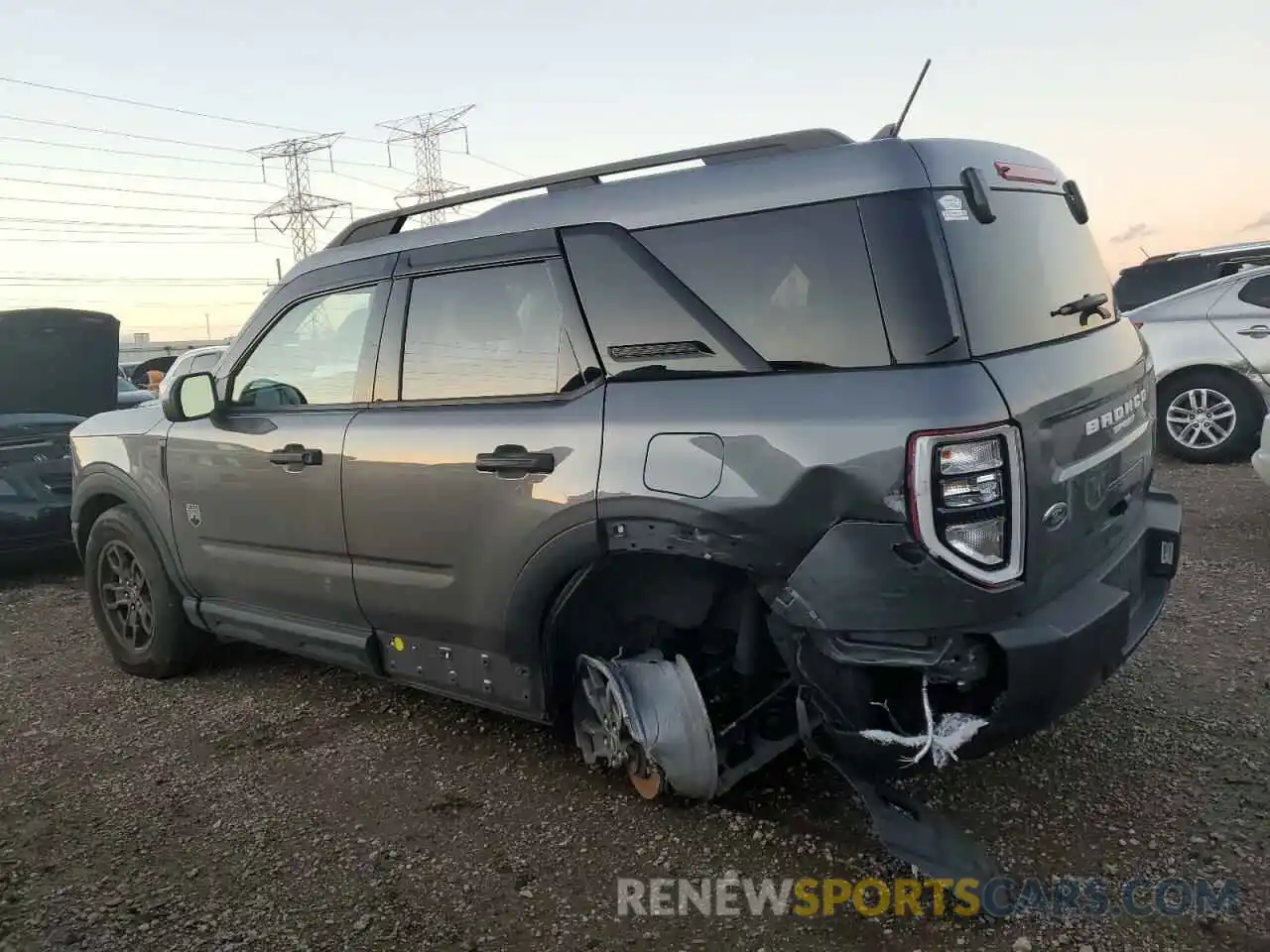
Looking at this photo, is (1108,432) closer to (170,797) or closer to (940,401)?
(940,401)

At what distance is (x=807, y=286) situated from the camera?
255 centimetres

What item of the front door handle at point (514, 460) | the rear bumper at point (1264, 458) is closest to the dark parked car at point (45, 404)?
the front door handle at point (514, 460)

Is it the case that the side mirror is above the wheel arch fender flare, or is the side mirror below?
above

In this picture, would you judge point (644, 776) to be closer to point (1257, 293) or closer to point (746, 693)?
point (746, 693)

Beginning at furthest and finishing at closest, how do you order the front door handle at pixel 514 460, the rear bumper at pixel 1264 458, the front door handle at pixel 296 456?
the rear bumper at pixel 1264 458 → the front door handle at pixel 296 456 → the front door handle at pixel 514 460

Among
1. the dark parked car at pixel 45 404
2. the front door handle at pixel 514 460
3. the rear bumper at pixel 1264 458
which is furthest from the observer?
the dark parked car at pixel 45 404

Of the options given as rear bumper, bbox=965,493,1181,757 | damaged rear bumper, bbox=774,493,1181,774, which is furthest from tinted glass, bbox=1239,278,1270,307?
damaged rear bumper, bbox=774,493,1181,774

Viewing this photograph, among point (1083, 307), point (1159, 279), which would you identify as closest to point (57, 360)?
point (1083, 307)

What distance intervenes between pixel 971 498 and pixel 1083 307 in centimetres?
107

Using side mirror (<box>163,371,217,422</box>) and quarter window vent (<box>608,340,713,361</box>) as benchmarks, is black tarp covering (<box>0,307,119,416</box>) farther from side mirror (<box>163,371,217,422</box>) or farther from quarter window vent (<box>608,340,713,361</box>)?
quarter window vent (<box>608,340,713,361</box>)

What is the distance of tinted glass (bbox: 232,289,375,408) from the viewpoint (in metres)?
3.70

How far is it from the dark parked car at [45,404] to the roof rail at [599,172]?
13.6 feet

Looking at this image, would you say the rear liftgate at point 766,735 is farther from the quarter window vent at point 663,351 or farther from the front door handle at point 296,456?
the front door handle at point 296,456
